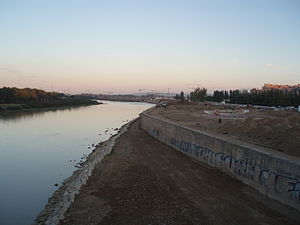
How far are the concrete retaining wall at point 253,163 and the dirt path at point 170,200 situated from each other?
39cm

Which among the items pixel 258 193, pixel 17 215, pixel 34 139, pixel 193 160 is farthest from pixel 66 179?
pixel 34 139

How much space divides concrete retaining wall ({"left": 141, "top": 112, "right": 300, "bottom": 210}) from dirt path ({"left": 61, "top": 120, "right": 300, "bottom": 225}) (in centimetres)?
39

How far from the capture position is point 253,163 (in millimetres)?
10250

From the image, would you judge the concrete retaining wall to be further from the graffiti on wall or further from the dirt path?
the dirt path

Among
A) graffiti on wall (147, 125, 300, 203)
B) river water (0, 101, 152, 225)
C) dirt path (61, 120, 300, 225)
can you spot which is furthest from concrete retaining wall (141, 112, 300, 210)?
river water (0, 101, 152, 225)

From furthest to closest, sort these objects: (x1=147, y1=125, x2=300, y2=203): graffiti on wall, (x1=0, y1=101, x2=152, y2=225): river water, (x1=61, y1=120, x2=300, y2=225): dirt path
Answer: (x1=0, y1=101, x2=152, y2=225): river water, (x1=147, y1=125, x2=300, y2=203): graffiti on wall, (x1=61, y1=120, x2=300, y2=225): dirt path

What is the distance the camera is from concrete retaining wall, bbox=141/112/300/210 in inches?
326

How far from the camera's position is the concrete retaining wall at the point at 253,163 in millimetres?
8289

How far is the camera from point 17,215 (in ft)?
34.2

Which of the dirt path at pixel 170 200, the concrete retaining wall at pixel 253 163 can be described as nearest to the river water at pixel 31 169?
the dirt path at pixel 170 200

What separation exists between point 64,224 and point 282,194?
7.46 meters

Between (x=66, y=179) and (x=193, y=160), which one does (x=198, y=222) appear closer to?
(x=193, y=160)

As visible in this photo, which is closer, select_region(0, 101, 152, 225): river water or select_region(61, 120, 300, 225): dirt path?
select_region(61, 120, 300, 225): dirt path

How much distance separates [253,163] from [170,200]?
13.1ft
